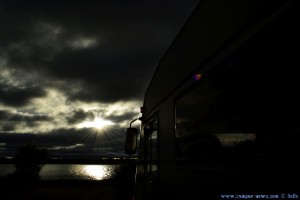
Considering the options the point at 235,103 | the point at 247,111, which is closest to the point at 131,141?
the point at 235,103

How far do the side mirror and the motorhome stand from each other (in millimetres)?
2430

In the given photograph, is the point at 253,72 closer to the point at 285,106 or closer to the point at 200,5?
the point at 285,106

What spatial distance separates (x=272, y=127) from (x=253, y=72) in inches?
14.5

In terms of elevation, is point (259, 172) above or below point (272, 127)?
below

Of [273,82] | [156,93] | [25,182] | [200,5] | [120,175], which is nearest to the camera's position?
[273,82]

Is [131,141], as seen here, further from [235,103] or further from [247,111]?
[247,111]

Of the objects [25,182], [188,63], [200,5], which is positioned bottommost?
[25,182]

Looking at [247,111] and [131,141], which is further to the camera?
[131,141]

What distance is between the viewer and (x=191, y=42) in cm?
273

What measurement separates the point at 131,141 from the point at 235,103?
402cm

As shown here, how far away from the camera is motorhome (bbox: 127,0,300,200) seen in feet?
4.64

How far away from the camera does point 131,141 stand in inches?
222

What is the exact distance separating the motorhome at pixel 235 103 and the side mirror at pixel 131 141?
7.97ft

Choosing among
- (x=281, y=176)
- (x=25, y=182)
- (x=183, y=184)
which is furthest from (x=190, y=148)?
(x=25, y=182)
